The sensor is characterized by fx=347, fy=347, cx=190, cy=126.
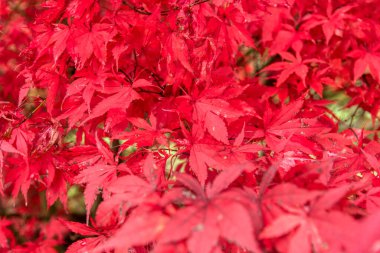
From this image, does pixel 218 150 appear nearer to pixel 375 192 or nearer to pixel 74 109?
pixel 375 192

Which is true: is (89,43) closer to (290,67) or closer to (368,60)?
(290,67)

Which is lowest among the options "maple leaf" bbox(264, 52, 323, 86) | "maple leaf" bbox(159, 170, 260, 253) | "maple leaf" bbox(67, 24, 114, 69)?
"maple leaf" bbox(264, 52, 323, 86)

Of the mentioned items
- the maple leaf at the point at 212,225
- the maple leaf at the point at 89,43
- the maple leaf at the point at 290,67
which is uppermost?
the maple leaf at the point at 89,43

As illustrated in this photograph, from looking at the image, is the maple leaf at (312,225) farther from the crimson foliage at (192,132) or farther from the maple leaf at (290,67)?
the maple leaf at (290,67)

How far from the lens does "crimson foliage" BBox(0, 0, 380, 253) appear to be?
636 mm

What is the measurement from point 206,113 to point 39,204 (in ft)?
6.94

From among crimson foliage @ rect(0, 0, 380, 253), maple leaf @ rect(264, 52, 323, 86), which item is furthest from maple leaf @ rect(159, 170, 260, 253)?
maple leaf @ rect(264, 52, 323, 86)

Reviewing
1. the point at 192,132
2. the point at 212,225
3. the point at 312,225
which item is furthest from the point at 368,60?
the point at 212,225

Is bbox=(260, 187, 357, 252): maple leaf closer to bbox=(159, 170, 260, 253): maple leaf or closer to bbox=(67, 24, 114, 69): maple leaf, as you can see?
bbox=(159, 170, 260, 253): maple leaf

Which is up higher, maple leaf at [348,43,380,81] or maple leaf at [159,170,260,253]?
maple leaf at [159,170,260,253]

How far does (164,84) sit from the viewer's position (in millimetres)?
1398

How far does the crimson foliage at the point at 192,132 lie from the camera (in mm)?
636

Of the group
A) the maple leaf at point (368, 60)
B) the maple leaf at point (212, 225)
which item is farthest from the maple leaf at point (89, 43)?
the maple leaf at point (368, 60)

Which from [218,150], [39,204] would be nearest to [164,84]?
[218,150]
